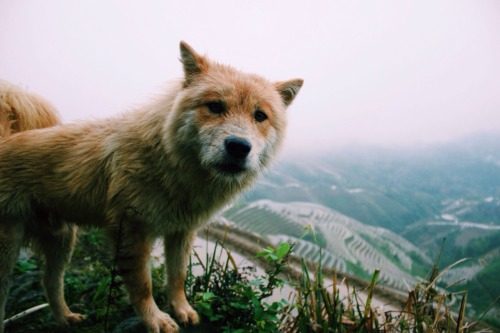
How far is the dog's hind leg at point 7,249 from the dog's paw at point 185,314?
1.40 m

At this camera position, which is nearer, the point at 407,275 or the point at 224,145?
the point at 224,145

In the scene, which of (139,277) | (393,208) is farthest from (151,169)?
(393,208)

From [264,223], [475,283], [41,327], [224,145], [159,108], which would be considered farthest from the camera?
[264,223]

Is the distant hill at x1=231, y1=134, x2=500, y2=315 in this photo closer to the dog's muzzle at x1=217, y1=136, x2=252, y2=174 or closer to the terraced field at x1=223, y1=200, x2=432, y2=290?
the terraced field at x1=223, y1=200, x2=432, y2=290

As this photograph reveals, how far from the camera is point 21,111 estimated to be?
→ 2.95 m

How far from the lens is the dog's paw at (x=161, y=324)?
94.8 inches

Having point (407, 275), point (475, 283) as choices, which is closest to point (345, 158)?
point (407, 275)

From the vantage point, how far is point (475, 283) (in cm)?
399

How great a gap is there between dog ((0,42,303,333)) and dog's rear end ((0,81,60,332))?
0.01 meters

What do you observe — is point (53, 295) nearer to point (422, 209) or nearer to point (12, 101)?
point (12, 101)

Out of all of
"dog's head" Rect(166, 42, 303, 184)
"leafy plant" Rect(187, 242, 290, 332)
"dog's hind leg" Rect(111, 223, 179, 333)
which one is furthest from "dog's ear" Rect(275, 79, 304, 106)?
"dog's hind leg" Rect(111, 223, 179, 333)

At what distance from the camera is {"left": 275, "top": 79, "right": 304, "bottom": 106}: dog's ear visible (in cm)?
287

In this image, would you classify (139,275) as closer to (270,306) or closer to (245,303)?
(245,303)

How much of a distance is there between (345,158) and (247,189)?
7573mm
